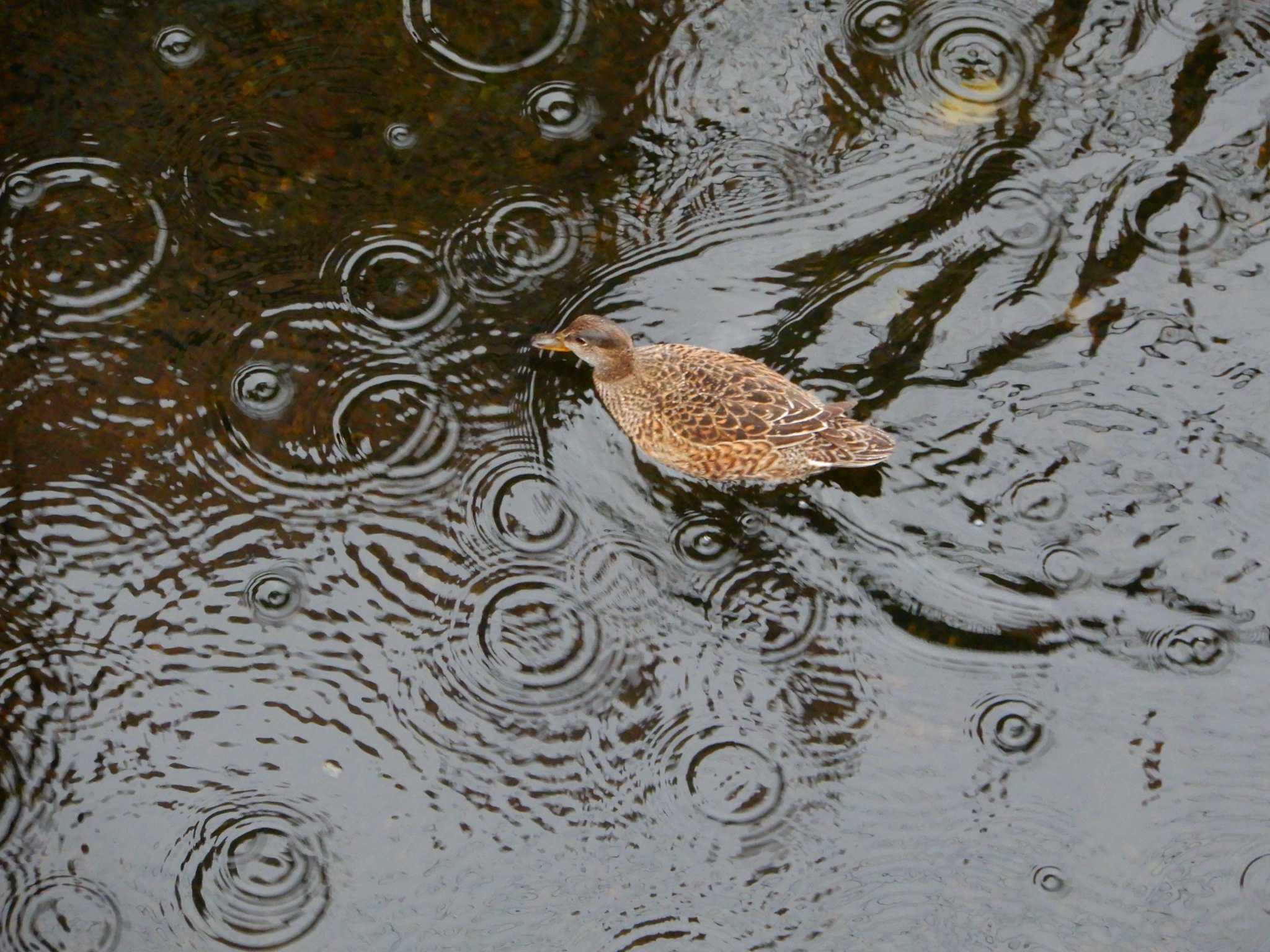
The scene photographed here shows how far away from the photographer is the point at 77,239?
4945 mm

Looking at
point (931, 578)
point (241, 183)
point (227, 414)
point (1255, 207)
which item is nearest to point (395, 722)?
point (227, 414)

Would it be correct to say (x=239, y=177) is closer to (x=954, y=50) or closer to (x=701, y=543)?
(x=701, y=543)

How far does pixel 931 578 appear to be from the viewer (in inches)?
178

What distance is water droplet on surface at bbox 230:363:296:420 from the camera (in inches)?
187

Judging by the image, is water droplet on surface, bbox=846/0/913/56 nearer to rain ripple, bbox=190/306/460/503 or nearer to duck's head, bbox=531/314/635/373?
duck's head, bbox=531/314/635/373

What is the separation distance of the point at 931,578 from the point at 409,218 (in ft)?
8.70

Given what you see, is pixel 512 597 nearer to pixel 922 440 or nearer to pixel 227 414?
pixel 227 414

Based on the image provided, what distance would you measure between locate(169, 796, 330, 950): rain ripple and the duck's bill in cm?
202

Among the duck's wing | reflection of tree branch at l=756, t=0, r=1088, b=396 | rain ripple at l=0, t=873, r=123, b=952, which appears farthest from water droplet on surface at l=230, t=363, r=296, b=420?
reflection of tree branch at l=756, t=0, r=1088, b=396

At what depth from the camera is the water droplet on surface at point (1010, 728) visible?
14.0 ft

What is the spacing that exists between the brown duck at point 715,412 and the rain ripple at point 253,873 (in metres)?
1.95

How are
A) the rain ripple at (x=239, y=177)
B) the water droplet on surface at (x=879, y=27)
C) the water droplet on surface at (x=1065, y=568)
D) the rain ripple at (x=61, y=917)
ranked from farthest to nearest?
the water droplet on surface at (x=879, y=27) → the rain ripple at (x=239, y=177) → the water droplet on surface at (x=1065, y=568) → the rain ripple at (x=61, y=917)

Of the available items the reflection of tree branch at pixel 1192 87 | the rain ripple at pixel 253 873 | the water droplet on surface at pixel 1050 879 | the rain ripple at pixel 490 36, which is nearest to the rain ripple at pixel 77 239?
the rain ripple at pixel 490 36

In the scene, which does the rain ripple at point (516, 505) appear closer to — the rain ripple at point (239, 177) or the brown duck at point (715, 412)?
the brown duck at point (715, 412)
